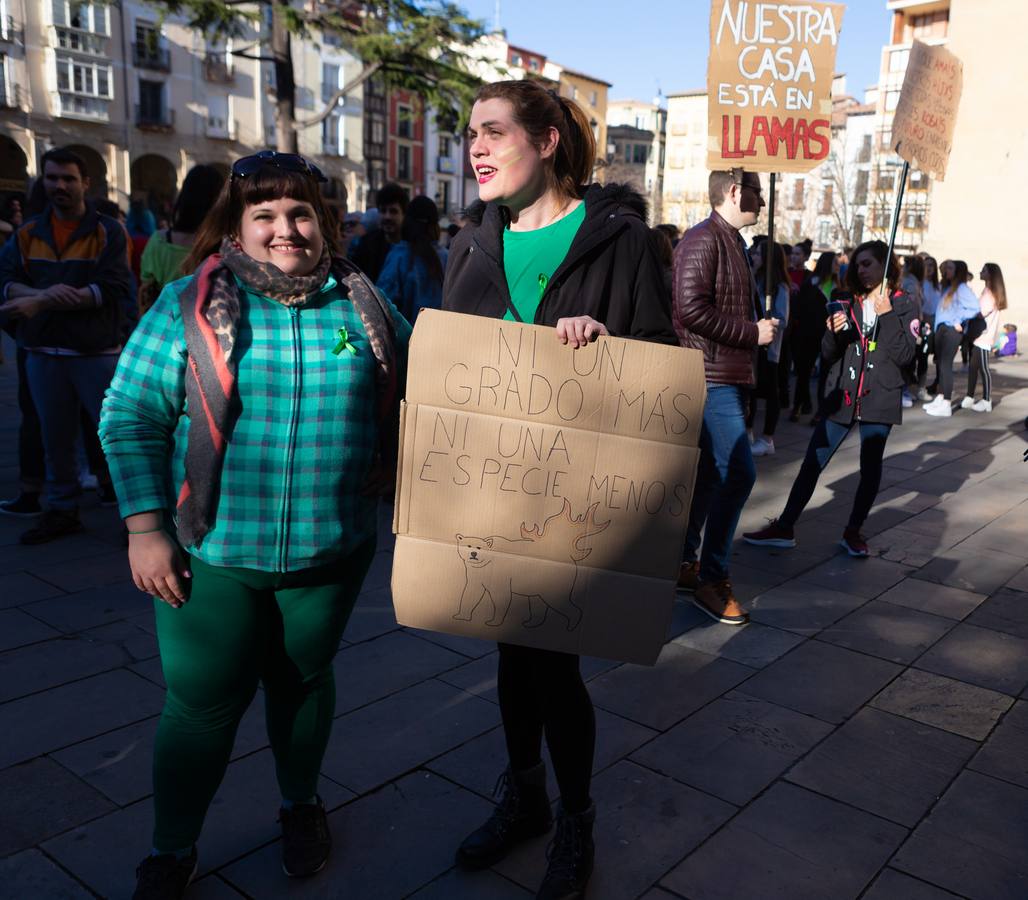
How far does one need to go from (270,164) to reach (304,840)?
67.8 inches

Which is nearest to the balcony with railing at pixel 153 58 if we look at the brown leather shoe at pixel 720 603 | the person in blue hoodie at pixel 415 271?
the person in blue hoodie at pixel 415 271

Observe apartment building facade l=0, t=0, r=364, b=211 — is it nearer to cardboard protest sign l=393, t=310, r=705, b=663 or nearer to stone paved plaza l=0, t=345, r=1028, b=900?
stone paved plaza l=0, t=345, r=1028, b=900

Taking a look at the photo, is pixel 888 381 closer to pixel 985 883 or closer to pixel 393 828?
pixel 985 883

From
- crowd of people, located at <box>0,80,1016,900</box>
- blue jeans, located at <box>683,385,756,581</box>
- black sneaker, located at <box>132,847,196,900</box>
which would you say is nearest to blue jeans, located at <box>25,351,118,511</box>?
crowd of people, located at <box>0,80,1016,900</box>

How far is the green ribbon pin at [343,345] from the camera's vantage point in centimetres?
223

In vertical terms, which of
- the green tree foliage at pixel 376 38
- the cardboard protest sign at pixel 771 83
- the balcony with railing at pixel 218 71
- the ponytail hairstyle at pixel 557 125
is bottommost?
the ponytail hairstyle at pixel 557 125

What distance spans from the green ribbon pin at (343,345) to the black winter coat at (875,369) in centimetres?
400

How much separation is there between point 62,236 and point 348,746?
3.41 metres

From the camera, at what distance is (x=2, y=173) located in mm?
37562

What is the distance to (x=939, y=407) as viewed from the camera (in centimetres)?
1116

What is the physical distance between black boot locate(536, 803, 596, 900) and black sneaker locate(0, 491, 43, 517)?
14.4 ft

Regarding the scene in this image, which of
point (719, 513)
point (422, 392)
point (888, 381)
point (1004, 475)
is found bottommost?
point (1004, 475)

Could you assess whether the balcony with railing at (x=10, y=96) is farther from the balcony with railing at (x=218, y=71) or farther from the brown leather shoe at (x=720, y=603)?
the brown leather shoe at (x=720, y=603)

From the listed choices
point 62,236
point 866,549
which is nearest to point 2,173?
point 62,236
